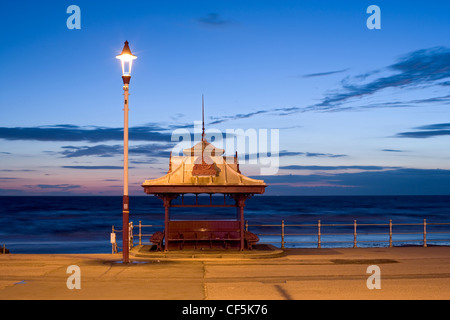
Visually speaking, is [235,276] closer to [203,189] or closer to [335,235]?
[203,189]

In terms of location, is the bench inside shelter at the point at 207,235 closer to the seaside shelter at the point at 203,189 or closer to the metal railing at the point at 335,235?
the seaside shelter at the point at 203,189

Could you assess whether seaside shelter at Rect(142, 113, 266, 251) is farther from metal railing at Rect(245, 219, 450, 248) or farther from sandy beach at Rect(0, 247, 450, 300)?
sandy beach at Rect(0, 247, 450, 300)

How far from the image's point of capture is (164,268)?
15180 millimetres

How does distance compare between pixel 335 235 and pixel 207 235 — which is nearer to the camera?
pixel 207 235

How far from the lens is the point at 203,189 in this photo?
59.6 ft

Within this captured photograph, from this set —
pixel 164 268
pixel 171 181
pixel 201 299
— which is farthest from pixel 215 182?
pixel 201 299

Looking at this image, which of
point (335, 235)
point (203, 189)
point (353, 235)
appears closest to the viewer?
point (203, 189)

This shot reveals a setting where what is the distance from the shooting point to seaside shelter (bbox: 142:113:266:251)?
18172 millimetres

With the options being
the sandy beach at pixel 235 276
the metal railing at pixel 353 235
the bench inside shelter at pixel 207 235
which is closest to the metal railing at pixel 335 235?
the metal railing at pixel 353 235

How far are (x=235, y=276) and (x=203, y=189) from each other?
4928 mm

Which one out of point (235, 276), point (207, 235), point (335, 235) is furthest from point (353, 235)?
point (235, 276)

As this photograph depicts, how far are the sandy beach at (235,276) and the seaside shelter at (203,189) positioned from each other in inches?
56.3

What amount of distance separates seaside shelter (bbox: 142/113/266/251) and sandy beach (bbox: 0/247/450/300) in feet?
4.69
